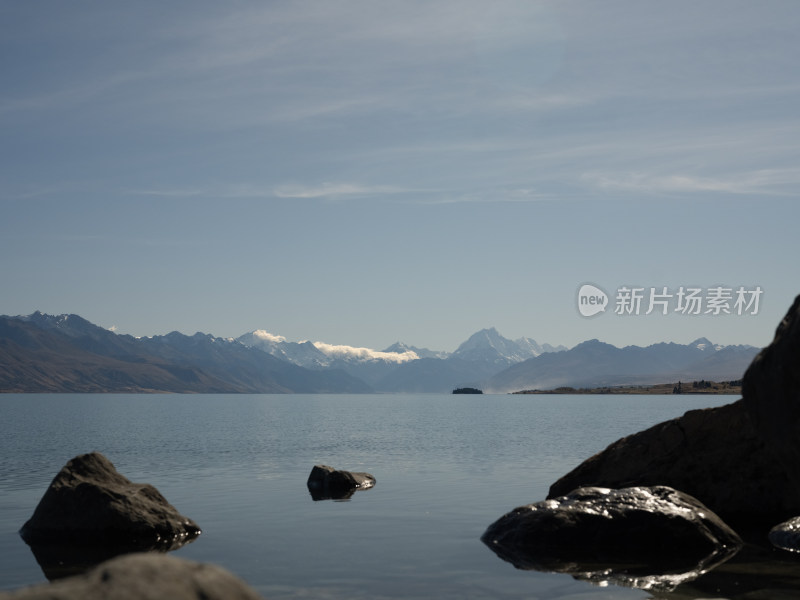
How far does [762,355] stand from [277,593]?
11215mm

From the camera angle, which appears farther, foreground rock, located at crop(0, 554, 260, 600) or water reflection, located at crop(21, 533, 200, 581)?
water reflection, located at crop(21, 533, 200, 581)

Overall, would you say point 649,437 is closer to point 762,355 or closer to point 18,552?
point 762,355

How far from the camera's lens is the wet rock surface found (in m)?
22.4

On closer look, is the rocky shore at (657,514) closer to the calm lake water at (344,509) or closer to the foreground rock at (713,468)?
the foreground rock at (713,468)

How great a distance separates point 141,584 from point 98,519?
1803 centimetres

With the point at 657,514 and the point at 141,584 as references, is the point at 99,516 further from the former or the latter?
the point at 141,584

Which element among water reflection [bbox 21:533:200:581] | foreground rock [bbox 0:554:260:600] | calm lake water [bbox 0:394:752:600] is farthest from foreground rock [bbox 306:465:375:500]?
foreground rock [bbox 0:554:260:600]

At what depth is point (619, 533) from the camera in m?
20.9

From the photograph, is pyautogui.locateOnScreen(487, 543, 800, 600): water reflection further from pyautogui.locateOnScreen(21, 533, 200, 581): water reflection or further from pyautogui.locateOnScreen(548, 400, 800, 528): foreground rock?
pyautogui.locateOnScreen(21, 533, 200, 581): water reflection

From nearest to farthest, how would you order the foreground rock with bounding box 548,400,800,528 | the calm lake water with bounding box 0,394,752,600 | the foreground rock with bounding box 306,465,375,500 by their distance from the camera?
the calm lake water with bounding box 0,394,752,600
the foreground rock with bounding box 548,400,800,528
the foreground rock with bounding box 306,465,375,500

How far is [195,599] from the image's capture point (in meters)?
6.84

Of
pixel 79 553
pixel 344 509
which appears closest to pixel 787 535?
pixel 344 509

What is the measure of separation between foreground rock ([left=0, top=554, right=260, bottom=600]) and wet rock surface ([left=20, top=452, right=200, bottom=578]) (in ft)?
51.5

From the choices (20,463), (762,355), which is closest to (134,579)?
(762,355)
